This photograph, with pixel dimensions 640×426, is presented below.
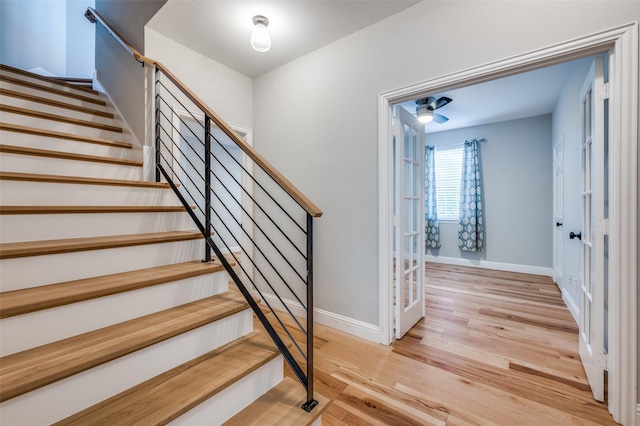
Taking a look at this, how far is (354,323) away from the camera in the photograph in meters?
2.38

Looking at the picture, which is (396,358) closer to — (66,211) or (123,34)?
(66,211)

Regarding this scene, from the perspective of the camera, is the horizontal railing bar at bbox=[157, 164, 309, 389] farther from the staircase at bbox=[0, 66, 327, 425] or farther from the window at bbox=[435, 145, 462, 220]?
the window at bbox=[435, 145, 462, 220]

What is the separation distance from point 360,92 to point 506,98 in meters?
2.56

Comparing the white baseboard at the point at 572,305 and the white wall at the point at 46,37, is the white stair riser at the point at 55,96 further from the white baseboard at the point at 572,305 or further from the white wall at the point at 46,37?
the white baseboard at the point at 572,305

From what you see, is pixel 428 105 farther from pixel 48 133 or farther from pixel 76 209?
pixel 48 133

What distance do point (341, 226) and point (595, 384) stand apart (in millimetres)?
1882

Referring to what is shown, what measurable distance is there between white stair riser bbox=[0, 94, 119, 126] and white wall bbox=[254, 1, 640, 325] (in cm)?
152

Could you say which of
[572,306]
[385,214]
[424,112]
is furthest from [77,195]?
[572,306]

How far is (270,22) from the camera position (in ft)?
7.33

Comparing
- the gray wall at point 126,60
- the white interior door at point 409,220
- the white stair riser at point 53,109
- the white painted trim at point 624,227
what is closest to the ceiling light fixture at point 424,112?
the white interior door at point 409,220

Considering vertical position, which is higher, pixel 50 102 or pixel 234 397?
pixel 50 102

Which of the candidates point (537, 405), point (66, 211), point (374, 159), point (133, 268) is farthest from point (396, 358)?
point (66, 211)

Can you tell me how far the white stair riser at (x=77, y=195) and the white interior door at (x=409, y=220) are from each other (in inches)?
72.8

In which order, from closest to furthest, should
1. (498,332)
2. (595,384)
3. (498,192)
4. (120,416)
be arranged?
1. (120,416)
2. (595,384)
3. (498,332)
4. (498,192)
